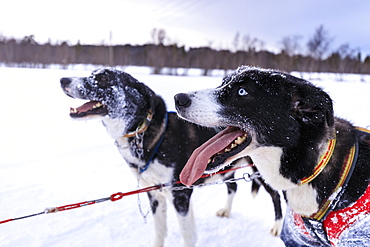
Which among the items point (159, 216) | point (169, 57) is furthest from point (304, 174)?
point (169, 57)

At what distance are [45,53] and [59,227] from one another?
27.9 m

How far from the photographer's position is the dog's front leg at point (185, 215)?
2.50m

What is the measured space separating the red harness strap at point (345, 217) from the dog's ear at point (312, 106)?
0.43 m

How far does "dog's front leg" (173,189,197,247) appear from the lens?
8.19 feet

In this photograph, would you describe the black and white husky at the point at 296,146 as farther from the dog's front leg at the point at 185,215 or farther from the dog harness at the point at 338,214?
the dog's front leg at the point at 185,215

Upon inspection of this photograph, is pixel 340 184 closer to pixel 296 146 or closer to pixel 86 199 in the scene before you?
pixel 296 146

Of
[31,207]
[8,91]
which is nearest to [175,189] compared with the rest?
[31,207]

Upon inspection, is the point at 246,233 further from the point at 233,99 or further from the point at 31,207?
the point at 31,207

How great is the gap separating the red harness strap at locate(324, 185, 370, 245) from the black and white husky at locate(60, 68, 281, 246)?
122cm

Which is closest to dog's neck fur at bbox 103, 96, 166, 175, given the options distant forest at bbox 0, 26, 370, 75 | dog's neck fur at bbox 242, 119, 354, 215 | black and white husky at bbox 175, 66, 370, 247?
black and white husky at bbox 175, 66, 370, 247

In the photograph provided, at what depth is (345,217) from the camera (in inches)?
59.3

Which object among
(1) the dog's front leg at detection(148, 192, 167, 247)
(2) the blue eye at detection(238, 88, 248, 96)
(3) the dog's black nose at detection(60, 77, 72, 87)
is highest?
(2) the blue eye at detection(238, 88, 248, 96)

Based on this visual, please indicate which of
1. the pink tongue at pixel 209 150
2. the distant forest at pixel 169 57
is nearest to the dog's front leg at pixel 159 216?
the pink tongue at pixel 209 150

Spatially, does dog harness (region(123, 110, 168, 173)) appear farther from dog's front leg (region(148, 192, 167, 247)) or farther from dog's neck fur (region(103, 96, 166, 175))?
dog's front leg (region(148, 192, 167, 247))
